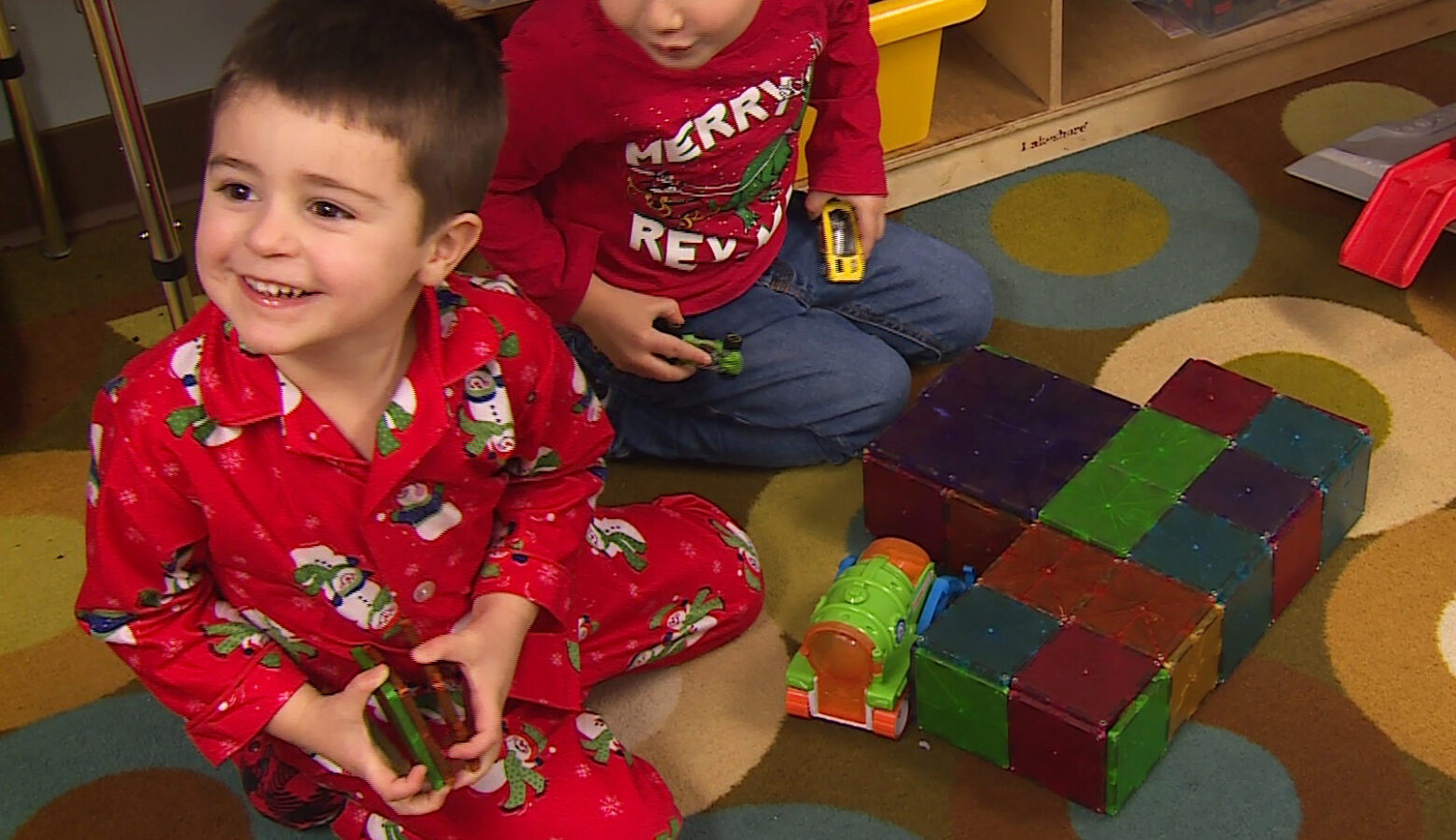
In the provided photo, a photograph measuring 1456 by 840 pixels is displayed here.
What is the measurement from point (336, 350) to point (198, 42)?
91cm

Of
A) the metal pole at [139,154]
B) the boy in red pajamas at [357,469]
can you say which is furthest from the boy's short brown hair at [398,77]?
the metal pole at [139,154]

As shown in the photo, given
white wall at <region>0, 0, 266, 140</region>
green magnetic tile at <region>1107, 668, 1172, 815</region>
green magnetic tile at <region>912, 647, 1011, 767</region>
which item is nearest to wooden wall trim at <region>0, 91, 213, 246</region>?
A: white wall at <region>0, 0, 266, 140</region>

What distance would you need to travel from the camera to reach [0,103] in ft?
5.49

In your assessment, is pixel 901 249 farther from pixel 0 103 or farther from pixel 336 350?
pixel 0 103

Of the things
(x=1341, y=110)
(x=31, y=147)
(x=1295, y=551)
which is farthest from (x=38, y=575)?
(x=1341, y=110)

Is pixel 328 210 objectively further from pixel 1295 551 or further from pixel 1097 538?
pixel 1295 551

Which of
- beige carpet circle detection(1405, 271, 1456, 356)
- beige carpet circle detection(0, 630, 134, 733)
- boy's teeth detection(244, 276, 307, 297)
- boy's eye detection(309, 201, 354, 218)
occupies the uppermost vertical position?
boy's eye detection(309, 201, 354, 218)

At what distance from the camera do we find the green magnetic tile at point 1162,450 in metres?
1.18

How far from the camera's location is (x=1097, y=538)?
1.14m

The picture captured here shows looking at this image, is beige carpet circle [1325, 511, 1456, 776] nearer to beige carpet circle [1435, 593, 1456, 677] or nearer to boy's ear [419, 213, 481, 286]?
beige carpet circle [1435, 593, 1456, 677]

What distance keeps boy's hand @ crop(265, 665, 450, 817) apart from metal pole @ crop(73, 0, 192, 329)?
1.61ft

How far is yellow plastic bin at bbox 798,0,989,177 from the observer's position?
152 centimetres

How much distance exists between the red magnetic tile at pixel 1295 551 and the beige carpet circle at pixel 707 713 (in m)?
0.35

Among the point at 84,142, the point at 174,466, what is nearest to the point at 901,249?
the point at 174,466
